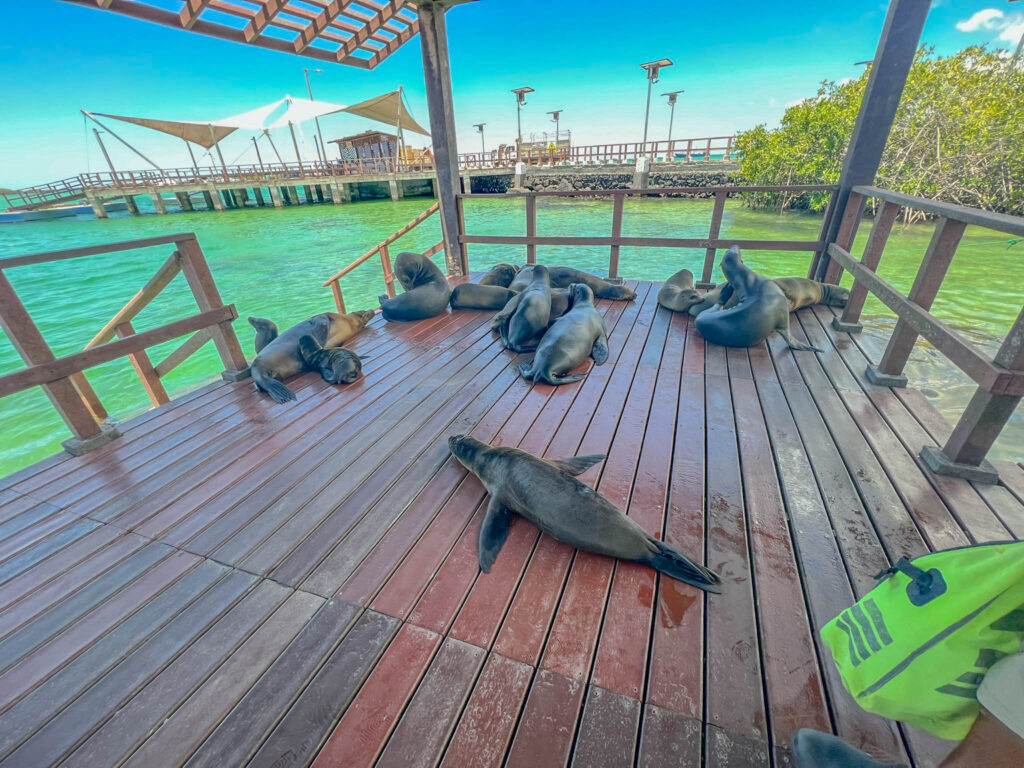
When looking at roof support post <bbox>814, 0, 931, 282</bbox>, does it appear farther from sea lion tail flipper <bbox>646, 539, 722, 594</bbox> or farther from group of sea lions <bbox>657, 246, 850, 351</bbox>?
sea lion tail flipper <bbox>646, 539, 722, 594</bbox>

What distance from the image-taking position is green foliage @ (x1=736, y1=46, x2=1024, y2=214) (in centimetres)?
1402

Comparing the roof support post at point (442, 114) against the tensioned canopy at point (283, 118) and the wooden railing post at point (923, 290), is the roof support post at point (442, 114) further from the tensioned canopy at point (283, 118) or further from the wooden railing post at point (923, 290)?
the tensioned canopy at point (283, 118)

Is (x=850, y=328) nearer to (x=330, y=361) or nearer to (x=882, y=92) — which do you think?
(x=882, y=92)

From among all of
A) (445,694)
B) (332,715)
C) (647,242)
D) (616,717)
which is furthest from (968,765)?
(647,242)

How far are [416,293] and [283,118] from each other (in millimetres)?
31194

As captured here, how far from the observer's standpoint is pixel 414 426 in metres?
2.98

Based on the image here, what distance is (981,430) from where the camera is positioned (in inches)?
84.5

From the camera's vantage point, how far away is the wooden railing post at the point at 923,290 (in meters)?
2.45

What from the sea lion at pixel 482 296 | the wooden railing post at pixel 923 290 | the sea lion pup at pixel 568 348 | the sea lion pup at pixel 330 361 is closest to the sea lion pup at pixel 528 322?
the sea lion pup at pixel 568 348

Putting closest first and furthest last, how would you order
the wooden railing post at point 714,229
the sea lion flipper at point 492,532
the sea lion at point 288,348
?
1. the sea lion flipper at point 492,532
2. the sea lion at point 288,348
3. the wooden railing post at point 714,229

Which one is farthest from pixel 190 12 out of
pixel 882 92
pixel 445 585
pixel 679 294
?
pixel 882 92

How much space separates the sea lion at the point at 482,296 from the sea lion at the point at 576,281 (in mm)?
169

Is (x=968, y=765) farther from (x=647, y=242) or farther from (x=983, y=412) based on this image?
(x=647, y=242)

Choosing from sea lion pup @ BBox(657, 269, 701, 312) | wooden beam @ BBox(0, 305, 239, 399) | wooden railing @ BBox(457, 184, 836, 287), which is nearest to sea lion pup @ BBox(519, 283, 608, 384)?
sea lion pup @ BBox(657, 269, 701, 312)
